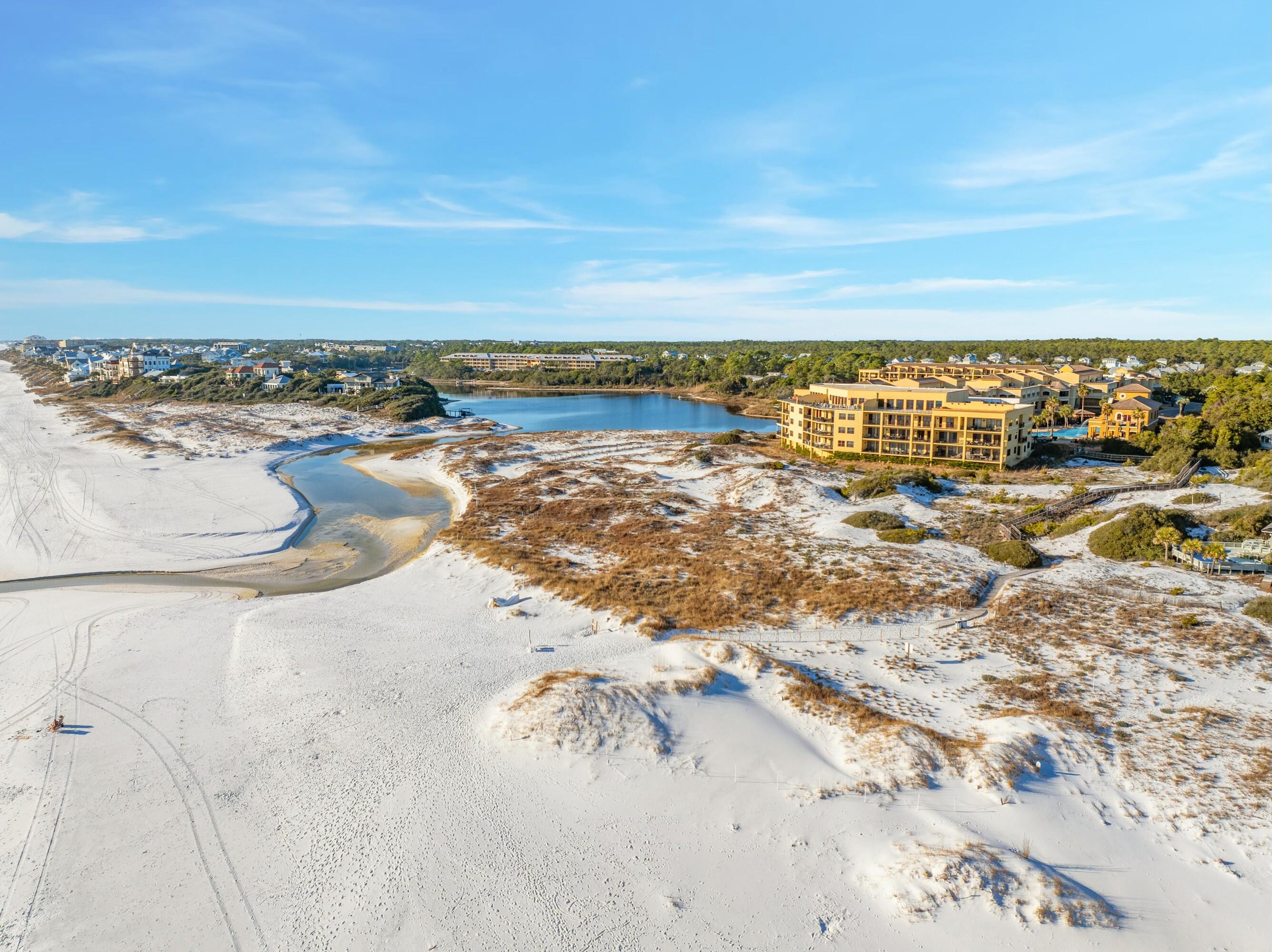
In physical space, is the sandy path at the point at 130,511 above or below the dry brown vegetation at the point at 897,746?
above

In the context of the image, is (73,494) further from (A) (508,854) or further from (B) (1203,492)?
(B) (1203,492)

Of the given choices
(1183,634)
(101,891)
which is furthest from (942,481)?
(101,891)

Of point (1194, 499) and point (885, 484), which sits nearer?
point (1194, 499)

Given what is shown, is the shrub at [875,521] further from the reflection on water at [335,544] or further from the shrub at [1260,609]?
the reflection on water at [335,544]

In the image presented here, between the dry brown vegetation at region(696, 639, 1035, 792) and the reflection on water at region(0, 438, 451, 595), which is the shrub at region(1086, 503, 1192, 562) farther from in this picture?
the reflection on water at region(0, 438, 451, 595)

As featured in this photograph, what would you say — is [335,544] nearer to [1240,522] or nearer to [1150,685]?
[1150,685]

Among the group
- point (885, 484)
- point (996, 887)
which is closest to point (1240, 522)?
point (885, 484)

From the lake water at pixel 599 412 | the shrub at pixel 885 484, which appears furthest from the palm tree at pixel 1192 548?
the lake water at pixel 599 412
